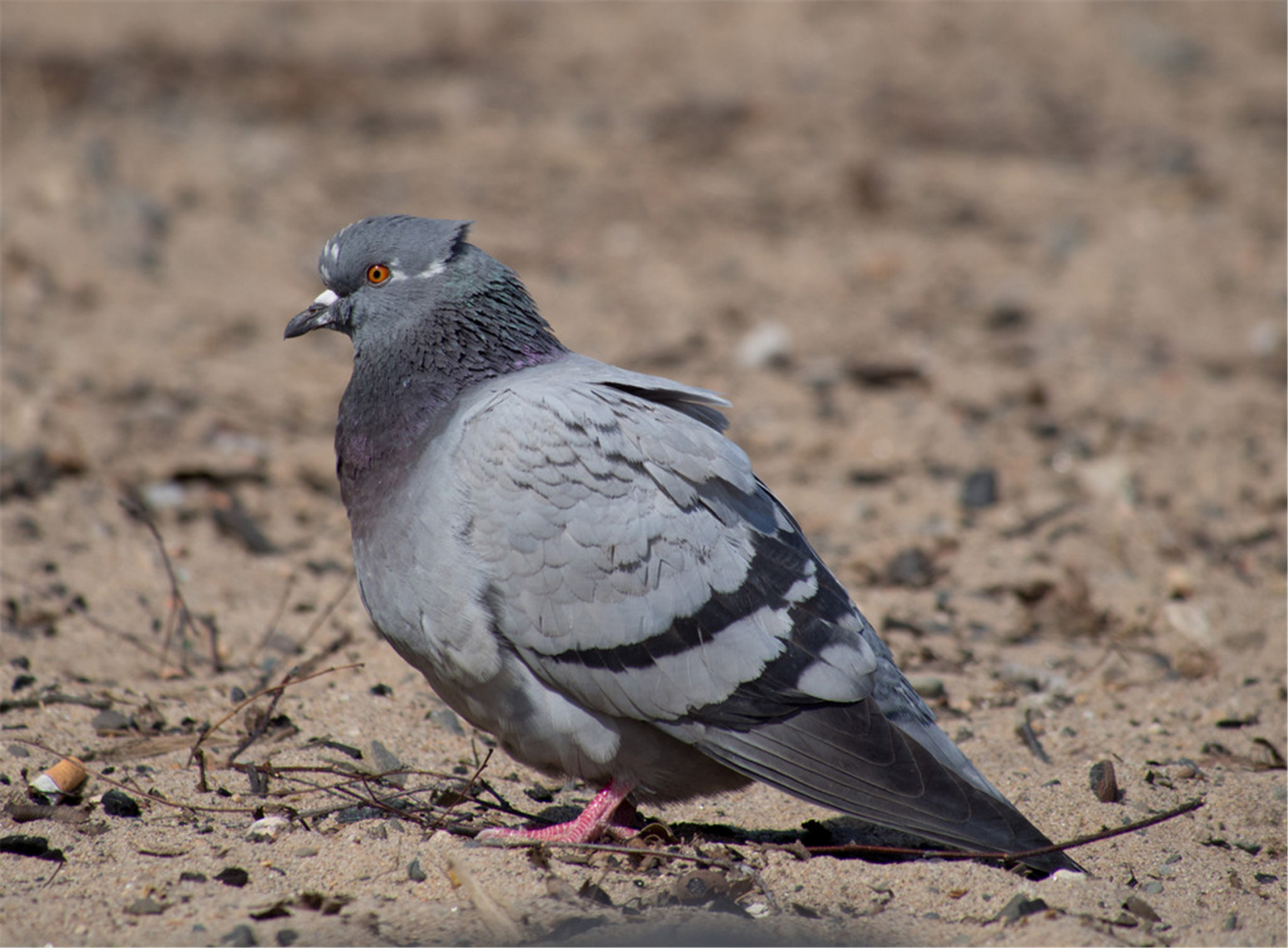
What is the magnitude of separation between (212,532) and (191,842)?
284 cm

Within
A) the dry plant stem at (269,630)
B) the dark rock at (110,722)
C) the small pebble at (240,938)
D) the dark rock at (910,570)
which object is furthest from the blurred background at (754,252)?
the small pebble at (240,938)

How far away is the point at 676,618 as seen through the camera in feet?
12.4

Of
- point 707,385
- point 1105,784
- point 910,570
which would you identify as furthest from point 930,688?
point 707,385

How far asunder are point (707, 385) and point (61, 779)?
4.93 meters

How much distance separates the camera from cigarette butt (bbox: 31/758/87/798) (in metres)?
4.03

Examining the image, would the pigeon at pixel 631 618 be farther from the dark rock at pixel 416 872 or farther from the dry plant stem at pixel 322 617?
the dry plant stem at pixel 322 617

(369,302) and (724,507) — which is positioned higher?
(369,302)

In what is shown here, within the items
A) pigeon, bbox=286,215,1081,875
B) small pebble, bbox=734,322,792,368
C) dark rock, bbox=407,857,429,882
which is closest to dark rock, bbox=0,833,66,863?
dark rock, bbox=407,857,429,882

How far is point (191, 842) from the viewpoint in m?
3.78

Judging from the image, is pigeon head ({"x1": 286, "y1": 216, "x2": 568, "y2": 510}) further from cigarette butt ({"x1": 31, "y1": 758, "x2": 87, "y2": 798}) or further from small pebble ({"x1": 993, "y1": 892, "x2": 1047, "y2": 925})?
small pebble ({"x1": 993, "y1": 892, "x2": 1047, "y2": 925})

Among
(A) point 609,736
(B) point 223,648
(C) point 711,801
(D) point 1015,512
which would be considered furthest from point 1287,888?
(B) point 223,648

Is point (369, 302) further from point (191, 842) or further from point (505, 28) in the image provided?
point (505, 28)

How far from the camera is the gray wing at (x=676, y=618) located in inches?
146

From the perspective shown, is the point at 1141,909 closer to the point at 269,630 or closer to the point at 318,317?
the point at 318,317
